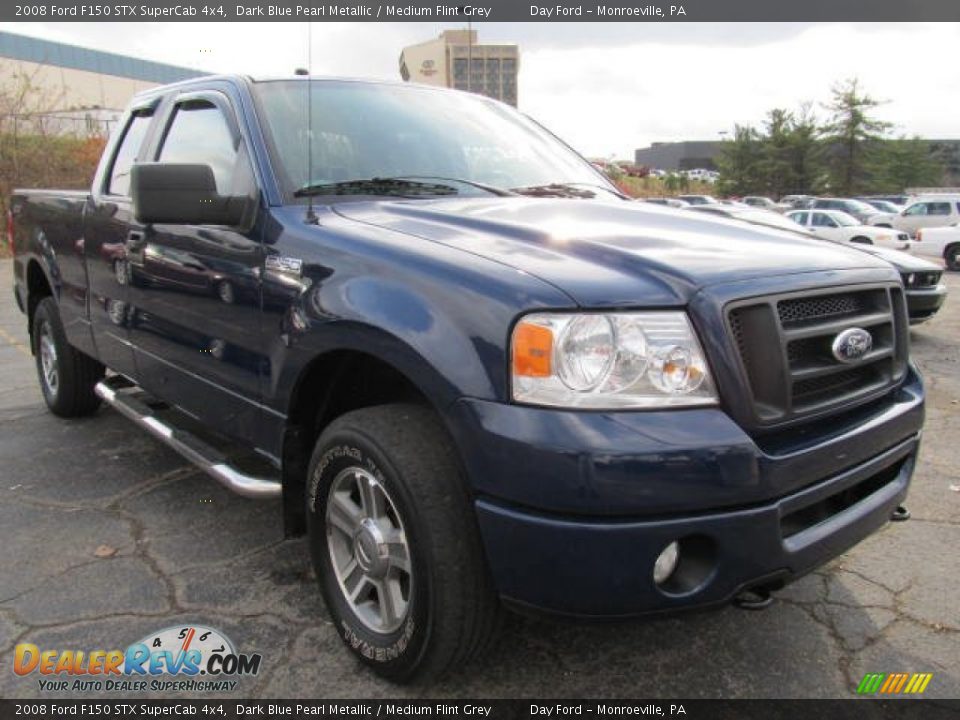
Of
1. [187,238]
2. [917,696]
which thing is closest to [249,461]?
[187,238]

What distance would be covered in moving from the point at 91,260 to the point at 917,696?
13.5 ft

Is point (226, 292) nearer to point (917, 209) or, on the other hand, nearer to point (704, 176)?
point (917, 209)

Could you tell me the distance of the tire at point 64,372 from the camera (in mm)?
4777

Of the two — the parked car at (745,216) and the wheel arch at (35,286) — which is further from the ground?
the parked car at (745,216)

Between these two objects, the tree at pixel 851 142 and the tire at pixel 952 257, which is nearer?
the tire at pixel 952 257

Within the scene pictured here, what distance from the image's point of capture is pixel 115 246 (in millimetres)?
3707

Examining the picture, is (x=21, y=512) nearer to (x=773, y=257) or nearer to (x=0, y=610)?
(x=0, y=610)

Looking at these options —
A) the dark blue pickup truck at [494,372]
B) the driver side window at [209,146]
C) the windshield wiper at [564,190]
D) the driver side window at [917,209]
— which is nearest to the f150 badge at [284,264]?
the dark blue pickup truck at [494,372]

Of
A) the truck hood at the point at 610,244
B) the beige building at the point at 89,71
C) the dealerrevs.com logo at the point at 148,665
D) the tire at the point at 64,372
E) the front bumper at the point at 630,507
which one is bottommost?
the dealerrevs.com logo at the point at 148,665

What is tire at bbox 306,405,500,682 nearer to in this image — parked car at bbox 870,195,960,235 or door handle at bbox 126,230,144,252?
door handle at bbox 126,230,144,252

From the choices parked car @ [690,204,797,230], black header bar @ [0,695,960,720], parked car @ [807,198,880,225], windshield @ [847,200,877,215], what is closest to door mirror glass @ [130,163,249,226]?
black header bar @ [0,695,960,720]

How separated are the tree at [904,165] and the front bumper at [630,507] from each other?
54421mm

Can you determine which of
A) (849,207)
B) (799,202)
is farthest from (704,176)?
(849,207)

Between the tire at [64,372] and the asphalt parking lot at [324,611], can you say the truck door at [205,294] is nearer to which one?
the asphalt parking lot at [324,611]
